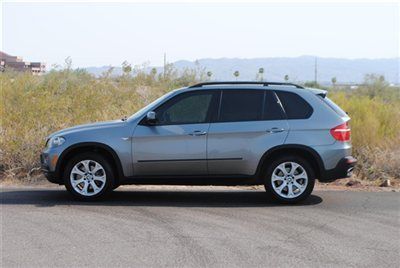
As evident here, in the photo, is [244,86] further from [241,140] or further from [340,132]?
[340,132]

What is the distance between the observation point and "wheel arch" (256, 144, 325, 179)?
9125 mm

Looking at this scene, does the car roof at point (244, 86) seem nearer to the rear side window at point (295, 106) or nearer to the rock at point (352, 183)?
the rear side window at point (295, 106)

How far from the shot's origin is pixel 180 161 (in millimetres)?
9188

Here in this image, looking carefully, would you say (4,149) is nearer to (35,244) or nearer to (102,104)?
(102,104)

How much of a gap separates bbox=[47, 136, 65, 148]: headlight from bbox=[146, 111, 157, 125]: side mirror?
134 cm

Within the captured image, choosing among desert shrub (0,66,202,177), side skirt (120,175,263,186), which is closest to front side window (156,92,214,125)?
side skirt (120,175,263,186)

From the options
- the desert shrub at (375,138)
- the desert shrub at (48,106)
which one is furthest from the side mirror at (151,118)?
the desert shrub at (375,138)

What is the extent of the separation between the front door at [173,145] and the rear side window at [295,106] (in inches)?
43.8

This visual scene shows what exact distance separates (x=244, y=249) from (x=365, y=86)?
30.0 meters

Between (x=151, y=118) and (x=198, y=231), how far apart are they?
2371 mm

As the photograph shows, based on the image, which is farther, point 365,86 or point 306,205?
point 365,86

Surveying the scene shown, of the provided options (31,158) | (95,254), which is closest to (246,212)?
(95,254)

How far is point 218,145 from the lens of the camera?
9141mm

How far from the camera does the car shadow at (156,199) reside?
30.2 feet
